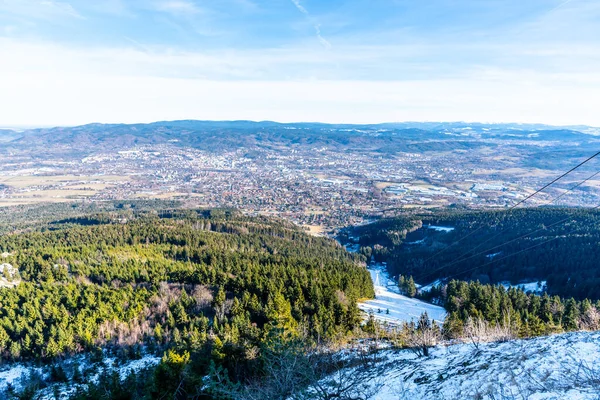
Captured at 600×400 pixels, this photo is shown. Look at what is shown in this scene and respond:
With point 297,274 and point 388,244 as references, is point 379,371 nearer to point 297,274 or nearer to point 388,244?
point 297,274

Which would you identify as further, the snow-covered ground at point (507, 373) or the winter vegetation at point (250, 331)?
the winter vegetation at point (250, 331)

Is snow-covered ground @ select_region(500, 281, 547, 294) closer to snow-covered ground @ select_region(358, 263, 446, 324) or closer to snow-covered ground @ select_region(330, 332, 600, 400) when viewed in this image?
snow-covered ground @ select_region(358, 263, 446, 324)

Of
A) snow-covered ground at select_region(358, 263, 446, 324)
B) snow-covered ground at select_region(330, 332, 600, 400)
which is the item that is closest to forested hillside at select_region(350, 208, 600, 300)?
snow-covered ground at select_region(358, 263, 446, 324)

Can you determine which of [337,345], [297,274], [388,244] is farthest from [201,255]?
[388,244]

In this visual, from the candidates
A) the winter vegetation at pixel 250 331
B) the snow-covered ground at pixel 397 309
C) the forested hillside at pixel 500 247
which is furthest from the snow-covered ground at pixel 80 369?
the forested hillside at pixel 500 247

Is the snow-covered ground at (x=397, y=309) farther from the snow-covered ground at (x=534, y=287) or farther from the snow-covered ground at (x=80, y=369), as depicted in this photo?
the snow-covered ground at (x=534, y=287)

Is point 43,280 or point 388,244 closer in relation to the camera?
point 43,280
